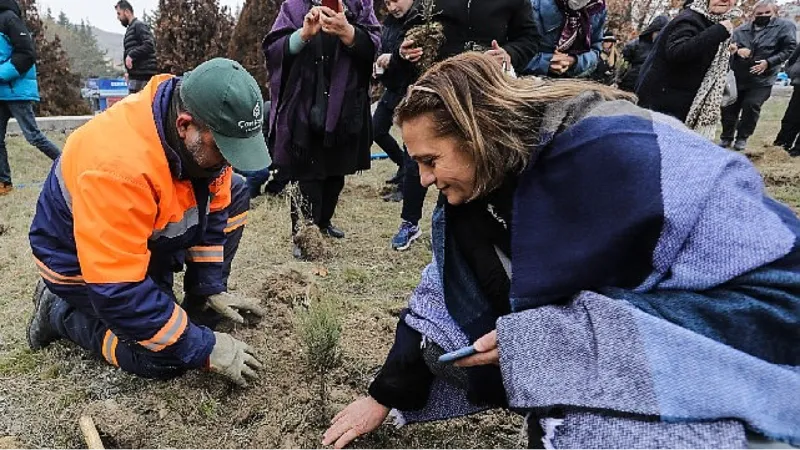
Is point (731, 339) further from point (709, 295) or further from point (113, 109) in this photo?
point (113, 109)

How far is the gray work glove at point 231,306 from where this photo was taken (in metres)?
2.54

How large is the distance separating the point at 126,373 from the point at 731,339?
83.7 inches

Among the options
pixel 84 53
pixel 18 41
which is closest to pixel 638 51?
pixel 18 41

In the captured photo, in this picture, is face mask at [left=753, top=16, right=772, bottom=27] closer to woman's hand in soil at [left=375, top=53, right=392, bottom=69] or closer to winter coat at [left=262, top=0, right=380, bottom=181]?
woman's hand in soil at [left=375, top=53, right=392, bottom=69]

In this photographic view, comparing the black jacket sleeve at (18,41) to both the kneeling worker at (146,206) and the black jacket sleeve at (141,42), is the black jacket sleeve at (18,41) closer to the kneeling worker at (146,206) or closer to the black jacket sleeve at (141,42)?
the black jacket sleeve at (141,42)

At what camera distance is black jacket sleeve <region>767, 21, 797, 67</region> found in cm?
664

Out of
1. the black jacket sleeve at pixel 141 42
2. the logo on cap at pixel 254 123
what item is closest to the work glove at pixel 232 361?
the logo on cap at pixel 254 123

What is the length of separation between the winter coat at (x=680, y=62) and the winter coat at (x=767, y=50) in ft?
12.2

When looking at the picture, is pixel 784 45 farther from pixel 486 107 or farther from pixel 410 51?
pixel 486 107

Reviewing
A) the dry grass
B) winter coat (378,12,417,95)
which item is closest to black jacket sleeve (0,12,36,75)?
the dry grass

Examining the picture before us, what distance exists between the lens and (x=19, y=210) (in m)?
4.76

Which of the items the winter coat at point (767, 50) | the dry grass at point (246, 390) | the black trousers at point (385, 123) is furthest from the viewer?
the winter coat at point (767, 50)

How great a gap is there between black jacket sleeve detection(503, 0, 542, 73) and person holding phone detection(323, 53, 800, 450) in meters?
1.74

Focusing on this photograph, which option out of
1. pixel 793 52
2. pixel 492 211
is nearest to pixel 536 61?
pixel 492 211
